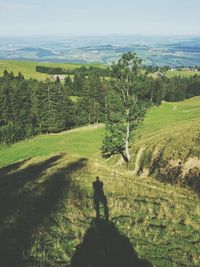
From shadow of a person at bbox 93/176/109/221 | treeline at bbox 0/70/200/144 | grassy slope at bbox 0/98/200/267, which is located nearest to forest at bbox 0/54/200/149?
treeline at bbox 0/70/200/144

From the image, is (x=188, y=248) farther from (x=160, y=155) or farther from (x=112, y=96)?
(x=112, y=96)

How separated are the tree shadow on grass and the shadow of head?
2276 mm

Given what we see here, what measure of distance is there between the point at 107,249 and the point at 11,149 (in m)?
72.5

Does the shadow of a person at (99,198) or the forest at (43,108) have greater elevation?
the shadow of a person at (99,198)

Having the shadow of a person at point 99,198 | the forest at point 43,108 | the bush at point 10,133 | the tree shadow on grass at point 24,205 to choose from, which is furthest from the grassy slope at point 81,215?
the bush at point 10,133

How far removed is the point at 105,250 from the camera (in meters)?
13.9

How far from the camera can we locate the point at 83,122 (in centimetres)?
10625

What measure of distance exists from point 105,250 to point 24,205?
7.45 metres

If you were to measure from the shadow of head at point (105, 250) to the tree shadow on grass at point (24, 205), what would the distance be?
2.28 meters

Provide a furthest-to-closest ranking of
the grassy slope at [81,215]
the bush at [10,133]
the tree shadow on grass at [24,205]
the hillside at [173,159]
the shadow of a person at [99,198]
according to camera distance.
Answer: the bush at [10,133], the hillside at [173,159], the shadow of a person at [99,198], the tree shadow on grass at [24,205], the grassy slope at [81,215]

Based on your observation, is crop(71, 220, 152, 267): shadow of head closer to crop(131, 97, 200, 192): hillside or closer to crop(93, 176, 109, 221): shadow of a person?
crop(93, 176, 109, 221): shadow of a person

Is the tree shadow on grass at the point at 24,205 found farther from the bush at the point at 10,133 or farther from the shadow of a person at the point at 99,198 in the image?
the bush at the point at 10,133

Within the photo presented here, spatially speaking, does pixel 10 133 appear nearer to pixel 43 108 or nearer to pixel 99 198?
pixel 43 108

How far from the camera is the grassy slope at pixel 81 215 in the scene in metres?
14.2
